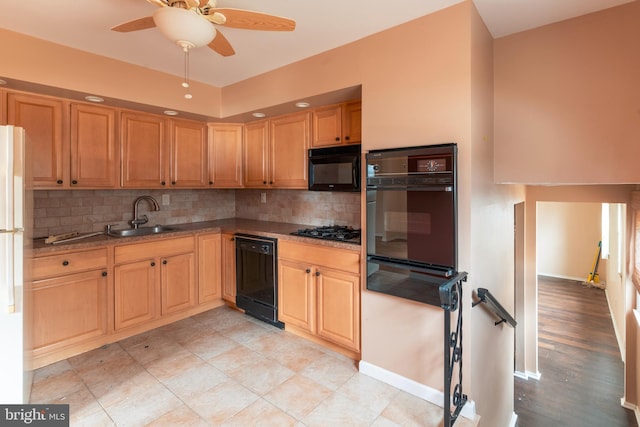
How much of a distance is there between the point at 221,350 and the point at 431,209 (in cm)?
206

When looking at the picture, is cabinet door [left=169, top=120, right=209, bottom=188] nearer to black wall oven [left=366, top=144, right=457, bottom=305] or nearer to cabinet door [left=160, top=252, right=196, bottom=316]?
cabinet door [left=160, top=252, right=196, bottom=316]

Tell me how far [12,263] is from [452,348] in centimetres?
246

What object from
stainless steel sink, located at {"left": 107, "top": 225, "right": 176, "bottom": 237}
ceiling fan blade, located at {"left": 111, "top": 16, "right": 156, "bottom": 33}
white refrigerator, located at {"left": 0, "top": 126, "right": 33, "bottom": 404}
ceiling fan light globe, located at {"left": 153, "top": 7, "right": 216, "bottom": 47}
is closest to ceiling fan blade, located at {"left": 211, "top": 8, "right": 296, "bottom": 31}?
ceiling fan light globe, located at {"left": 153, "top": 7, "right": 216, "bottom": 47}

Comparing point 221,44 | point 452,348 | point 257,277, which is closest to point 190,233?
point 257,277

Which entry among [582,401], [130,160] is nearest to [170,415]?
[130,160]

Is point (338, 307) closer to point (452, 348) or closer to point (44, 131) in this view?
point (452, 348)

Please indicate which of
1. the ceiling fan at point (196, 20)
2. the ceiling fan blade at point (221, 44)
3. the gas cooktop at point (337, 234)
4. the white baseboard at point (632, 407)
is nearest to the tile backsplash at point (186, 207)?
the gas cooktop at point (337, 234)

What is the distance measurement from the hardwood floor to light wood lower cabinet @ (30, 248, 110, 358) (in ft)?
14.3

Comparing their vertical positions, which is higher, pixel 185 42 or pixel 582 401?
pixel 185 42

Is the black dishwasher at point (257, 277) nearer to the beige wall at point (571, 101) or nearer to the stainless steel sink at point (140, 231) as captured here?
the stainless steel sink at point (140, 231)

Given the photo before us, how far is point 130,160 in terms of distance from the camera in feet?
9.80

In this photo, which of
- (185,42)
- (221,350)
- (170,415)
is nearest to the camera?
(185,42)

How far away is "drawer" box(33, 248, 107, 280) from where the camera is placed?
229 cm

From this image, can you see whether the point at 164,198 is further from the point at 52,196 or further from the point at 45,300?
the point at 45,300
